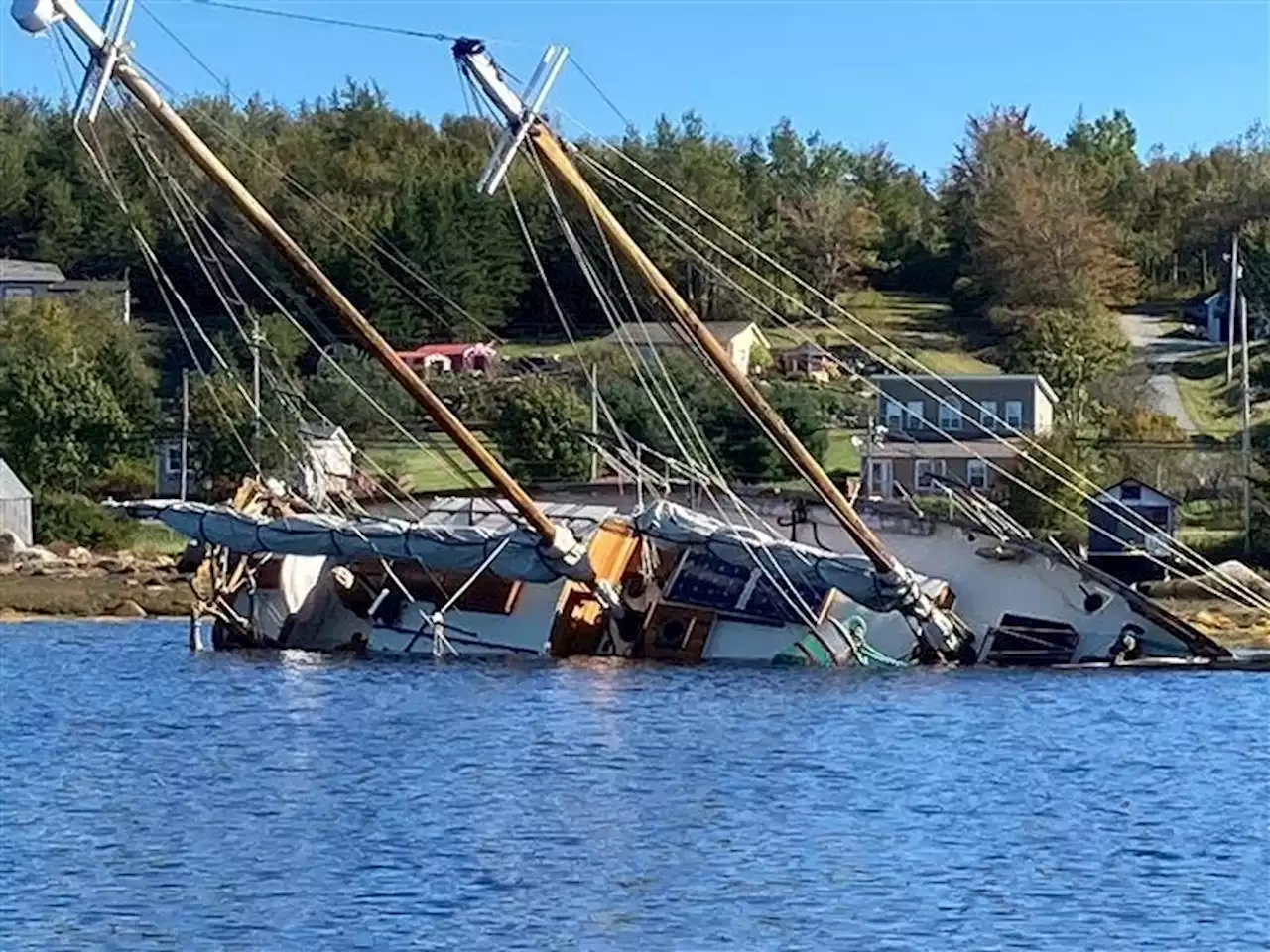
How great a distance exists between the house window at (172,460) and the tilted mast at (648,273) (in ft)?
162

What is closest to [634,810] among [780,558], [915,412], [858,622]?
[780,558]

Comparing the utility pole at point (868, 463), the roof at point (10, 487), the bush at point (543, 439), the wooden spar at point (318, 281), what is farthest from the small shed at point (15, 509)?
the wooden spar at point (318, 281)

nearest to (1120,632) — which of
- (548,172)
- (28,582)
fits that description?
(548,172)

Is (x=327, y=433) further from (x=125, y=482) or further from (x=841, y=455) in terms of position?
(x=841, y=455)

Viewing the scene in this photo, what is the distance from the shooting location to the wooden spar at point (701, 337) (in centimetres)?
4947

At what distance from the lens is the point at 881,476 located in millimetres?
95750

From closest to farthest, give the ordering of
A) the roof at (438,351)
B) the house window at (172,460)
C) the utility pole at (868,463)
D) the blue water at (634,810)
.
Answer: the blue water at (634,810) < the utility pole at (868,463) < the house window at (172,460) < the roof at (438,351)

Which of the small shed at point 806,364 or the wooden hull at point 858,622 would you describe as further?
the small shed at point 806,364

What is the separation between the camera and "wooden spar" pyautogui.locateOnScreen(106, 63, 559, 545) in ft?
157

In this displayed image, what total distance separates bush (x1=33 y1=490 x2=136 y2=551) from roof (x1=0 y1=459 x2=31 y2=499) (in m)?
1.26

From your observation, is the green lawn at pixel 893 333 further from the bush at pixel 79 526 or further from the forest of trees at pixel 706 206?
the bush at pixel 79 526

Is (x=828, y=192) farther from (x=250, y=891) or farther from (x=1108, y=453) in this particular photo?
(x=250, y=891)

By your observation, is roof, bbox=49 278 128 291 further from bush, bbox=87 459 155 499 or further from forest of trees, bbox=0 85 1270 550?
bush, bbox=87 459 155 499

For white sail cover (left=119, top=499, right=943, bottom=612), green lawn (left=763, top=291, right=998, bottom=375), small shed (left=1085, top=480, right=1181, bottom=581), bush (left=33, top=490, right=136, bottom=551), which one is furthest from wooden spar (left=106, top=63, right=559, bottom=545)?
green lawn (left=763, top=291, right=998, bottom=375)
